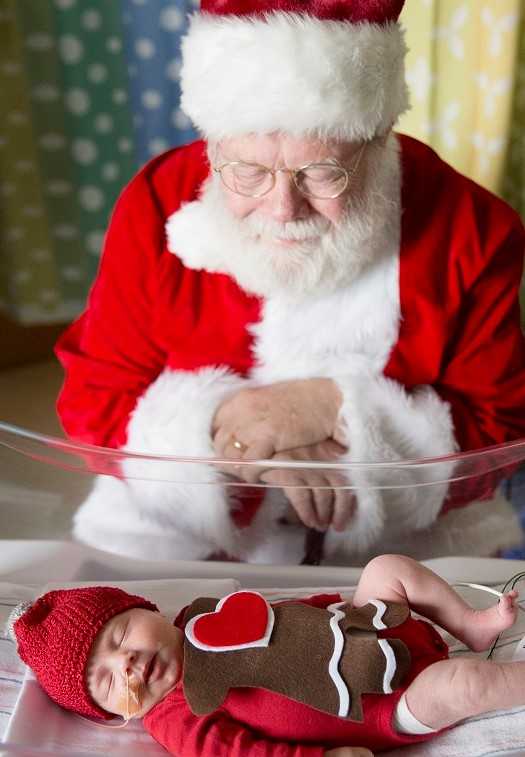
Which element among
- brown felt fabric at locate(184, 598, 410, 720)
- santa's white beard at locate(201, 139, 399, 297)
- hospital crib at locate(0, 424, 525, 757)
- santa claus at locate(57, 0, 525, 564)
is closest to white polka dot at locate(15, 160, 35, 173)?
santa claus at locate(57, 0, 525, 564)

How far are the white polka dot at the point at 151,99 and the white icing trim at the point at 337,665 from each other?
120cm

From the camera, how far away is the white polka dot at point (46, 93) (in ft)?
6.03

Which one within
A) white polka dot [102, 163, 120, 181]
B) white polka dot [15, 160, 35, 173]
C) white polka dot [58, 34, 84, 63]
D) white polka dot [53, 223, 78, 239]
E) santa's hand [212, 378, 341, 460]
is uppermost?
white polka dot [58, 34, 84, 63]

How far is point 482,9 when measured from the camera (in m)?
1.57

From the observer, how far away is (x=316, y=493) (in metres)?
1.09

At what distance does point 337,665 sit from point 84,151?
1330mm

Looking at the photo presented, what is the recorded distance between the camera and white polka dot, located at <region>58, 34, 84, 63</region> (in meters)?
1.77

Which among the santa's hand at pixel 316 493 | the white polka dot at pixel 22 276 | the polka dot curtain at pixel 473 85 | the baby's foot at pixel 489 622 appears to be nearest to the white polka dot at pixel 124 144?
the white polka dot at pixel 22 276

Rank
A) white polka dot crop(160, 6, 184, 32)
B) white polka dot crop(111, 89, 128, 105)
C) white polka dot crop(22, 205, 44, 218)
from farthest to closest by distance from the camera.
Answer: white polka dot crop(22, 205, 44, 218) → white polka dot crop(111, 89, 128, 105) → white polka dot crop(160, 6, 184, 32)

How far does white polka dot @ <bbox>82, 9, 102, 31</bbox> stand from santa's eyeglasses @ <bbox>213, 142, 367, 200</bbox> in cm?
86

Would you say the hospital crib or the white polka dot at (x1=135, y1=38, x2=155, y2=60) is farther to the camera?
the white polka dot at (x1=135, y1=38, x2=155, y2=60)

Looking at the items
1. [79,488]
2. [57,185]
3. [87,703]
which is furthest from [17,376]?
[87,703]

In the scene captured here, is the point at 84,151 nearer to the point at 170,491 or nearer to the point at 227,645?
the point at 170,491

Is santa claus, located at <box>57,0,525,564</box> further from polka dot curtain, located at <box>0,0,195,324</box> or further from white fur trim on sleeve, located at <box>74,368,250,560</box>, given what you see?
polka dot curtain, located at <box>0,0,195,324</box>
